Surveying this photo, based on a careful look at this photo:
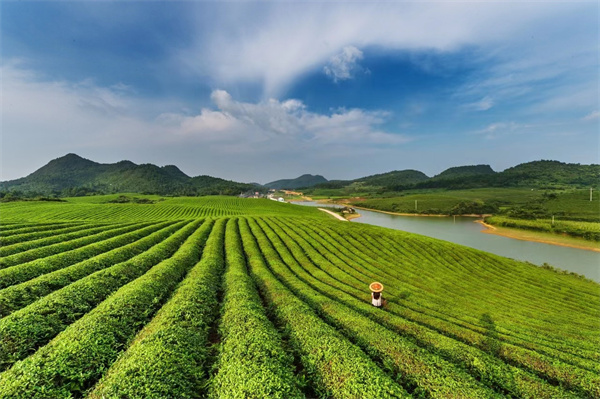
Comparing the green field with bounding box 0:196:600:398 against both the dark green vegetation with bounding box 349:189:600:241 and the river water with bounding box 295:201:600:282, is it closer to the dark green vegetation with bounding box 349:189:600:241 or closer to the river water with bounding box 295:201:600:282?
the river water with bounding box 295:201:600:282

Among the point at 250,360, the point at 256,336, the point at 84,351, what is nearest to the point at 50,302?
the point at 84,351

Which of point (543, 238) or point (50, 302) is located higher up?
point (50, 302)

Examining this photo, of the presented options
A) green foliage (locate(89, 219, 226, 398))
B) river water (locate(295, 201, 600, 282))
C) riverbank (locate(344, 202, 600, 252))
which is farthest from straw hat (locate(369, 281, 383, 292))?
riverbank (locate(344, 202, 600, 252))

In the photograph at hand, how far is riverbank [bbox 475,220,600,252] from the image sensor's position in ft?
188

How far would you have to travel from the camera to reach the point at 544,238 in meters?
65.4

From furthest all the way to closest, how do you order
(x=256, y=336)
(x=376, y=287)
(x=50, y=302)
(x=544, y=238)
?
1. (x=544, y=238)
2. (x=376, y=287)
3. (x=50, y=302)
4. (x=256, y=336)

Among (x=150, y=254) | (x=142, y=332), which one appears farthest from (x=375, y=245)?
(x=142, y=332)

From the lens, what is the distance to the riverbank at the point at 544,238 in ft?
188

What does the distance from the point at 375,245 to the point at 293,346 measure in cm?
2686

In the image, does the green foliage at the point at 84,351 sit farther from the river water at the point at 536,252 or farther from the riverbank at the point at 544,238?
the riverbank at the point at 544,238

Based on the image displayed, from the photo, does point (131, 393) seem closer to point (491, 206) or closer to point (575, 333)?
point (575, 333)

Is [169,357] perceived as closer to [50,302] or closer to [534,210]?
[50,302]

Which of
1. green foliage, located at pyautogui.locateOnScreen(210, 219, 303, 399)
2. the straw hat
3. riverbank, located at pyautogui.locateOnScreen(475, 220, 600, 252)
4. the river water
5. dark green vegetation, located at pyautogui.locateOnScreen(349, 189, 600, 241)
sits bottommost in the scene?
the river water

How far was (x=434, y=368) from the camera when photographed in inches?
275
